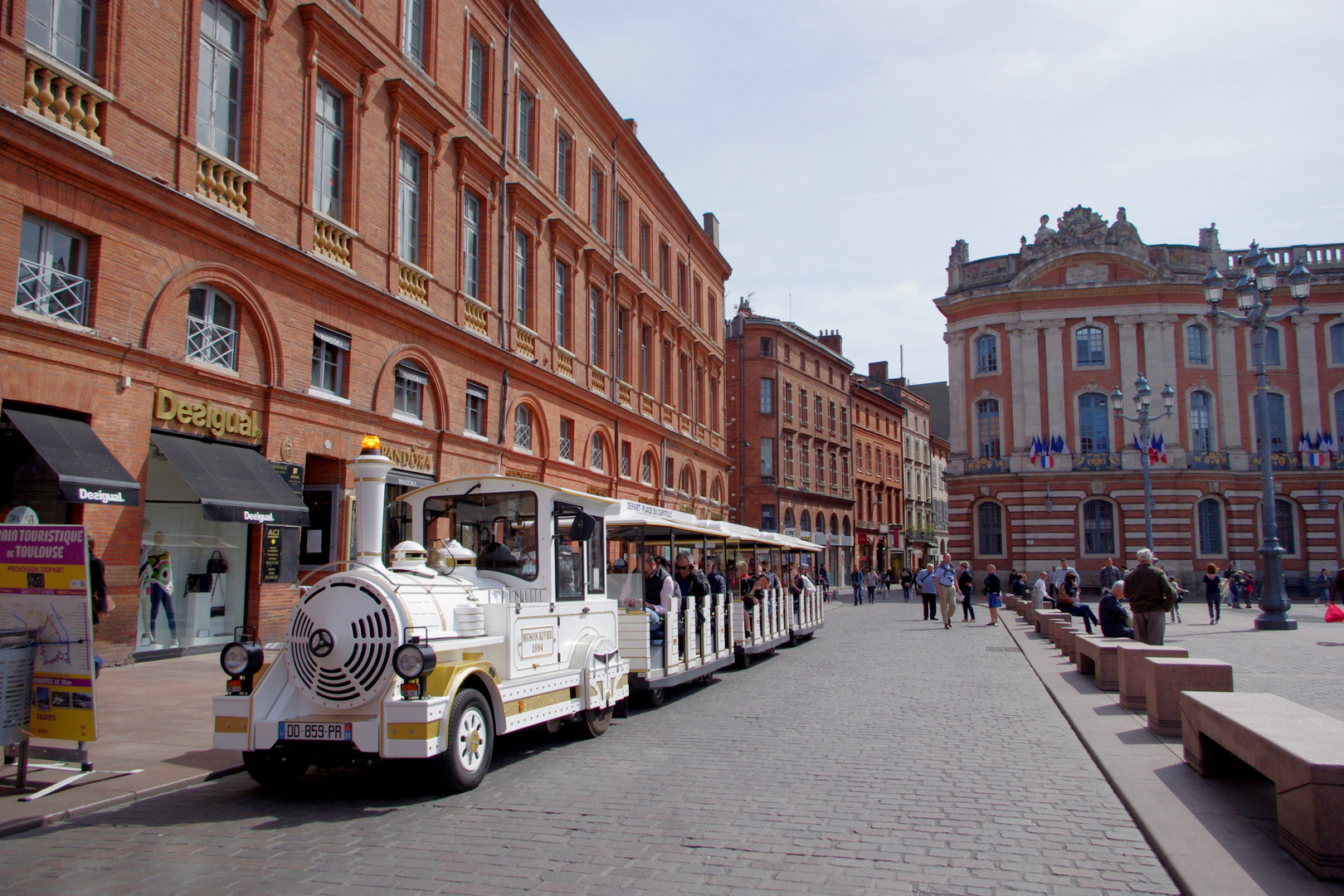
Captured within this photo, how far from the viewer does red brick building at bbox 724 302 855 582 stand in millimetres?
54562

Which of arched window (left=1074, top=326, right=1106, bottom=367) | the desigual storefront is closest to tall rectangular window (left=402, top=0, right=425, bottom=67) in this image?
the desigual storefront

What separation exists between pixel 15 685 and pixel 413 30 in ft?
56.4

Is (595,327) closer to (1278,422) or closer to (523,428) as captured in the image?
(523,428)

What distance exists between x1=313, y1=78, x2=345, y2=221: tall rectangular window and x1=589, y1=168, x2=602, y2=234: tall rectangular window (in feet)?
38.9

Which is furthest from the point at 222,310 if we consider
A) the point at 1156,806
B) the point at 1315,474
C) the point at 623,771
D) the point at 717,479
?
the point at 1315,474

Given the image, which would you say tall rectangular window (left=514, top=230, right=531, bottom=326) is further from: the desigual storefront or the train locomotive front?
the train locomotive front

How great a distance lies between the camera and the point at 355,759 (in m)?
7.05

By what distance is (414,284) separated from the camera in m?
20.0

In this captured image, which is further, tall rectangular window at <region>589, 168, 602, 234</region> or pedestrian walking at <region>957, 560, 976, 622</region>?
tall rectangular window at <region>589, 168, 602, 234</region>

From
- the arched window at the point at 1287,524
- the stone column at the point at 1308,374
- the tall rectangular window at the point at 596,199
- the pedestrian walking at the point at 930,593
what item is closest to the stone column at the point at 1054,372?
the arched window at the point at 1287,524

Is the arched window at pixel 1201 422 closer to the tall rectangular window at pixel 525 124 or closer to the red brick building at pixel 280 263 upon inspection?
the red brick building at pixel 280 263

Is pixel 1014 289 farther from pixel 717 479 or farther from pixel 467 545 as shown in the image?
pixel 467 545

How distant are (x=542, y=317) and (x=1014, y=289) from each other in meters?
29.9

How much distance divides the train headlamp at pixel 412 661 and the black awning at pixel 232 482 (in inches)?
311
